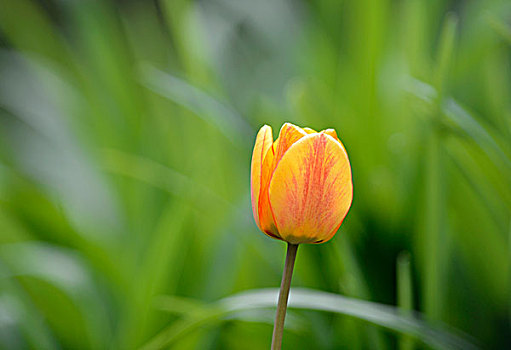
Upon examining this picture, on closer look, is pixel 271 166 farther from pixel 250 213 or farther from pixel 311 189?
pixel 250 213

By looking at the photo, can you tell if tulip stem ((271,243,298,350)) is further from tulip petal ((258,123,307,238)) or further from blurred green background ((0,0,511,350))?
blurred green background ((0,0,511,350))

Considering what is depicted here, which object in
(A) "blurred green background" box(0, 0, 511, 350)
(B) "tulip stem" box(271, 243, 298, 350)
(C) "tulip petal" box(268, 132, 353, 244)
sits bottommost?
(B) "tulip stem" box(271, 243, 298, 350)

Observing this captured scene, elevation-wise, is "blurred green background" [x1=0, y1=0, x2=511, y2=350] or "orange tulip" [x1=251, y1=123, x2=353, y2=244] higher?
"blurred green background" [x1=0, y1=0, x2=511, y2=350]

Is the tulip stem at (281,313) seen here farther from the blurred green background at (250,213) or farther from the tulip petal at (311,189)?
the blurred green background at (250,213)

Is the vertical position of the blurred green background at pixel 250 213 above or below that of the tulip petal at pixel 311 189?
above

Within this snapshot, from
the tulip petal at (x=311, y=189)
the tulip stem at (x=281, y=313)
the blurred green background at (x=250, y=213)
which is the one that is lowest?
the tulip stem at (x=281, y=313)

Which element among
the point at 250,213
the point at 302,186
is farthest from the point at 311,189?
the point at 250,213

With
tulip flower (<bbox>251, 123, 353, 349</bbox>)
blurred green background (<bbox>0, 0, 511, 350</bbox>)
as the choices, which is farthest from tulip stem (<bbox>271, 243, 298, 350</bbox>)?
blurred green background (<bbox>0, 0, 511, 350</bbox>)

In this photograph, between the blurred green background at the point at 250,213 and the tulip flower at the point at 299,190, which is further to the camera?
the blurred green background at the point at 250,213

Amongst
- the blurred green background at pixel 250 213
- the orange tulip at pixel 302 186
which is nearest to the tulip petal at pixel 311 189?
the orange tulip at pixel 302 186

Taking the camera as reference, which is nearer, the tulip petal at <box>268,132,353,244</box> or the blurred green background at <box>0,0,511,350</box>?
the tulip petal at <box>268,132,353,244</box>
